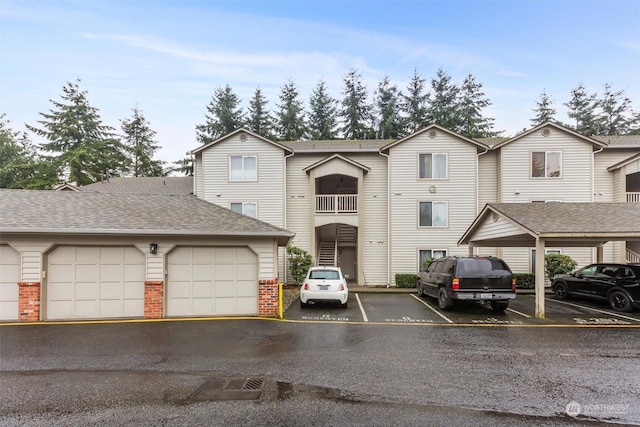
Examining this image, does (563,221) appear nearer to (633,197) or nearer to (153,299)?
(633,197)

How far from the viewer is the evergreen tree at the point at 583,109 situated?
37.8m

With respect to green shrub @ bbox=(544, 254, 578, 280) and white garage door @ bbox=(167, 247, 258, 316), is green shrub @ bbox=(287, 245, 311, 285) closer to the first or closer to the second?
white garage door @ bbox=(167, 247, 258, 316)

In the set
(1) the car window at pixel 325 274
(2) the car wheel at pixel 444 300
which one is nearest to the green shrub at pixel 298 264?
(1) the car window at pixel 325 274

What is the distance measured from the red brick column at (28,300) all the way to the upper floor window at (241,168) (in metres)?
11.2

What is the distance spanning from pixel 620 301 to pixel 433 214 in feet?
29.3

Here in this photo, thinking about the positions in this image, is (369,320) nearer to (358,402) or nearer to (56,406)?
(358,402)

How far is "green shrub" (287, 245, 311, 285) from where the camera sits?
694 inches

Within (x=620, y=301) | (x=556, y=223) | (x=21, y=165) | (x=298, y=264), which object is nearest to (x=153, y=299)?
(x=298, y=264)

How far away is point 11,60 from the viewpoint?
9820 mm

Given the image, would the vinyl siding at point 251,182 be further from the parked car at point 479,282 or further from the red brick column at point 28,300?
the parked car at point 479,282

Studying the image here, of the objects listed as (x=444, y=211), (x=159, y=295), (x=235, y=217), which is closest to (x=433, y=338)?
(x=235, y=217)

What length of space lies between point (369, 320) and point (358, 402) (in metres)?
5.46

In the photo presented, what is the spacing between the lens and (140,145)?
135 ft

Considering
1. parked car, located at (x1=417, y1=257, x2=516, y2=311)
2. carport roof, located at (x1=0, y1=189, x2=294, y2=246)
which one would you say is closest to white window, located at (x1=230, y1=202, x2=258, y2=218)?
carport roof, located at (x1=0, y1=189, x2=294, y2=246)
